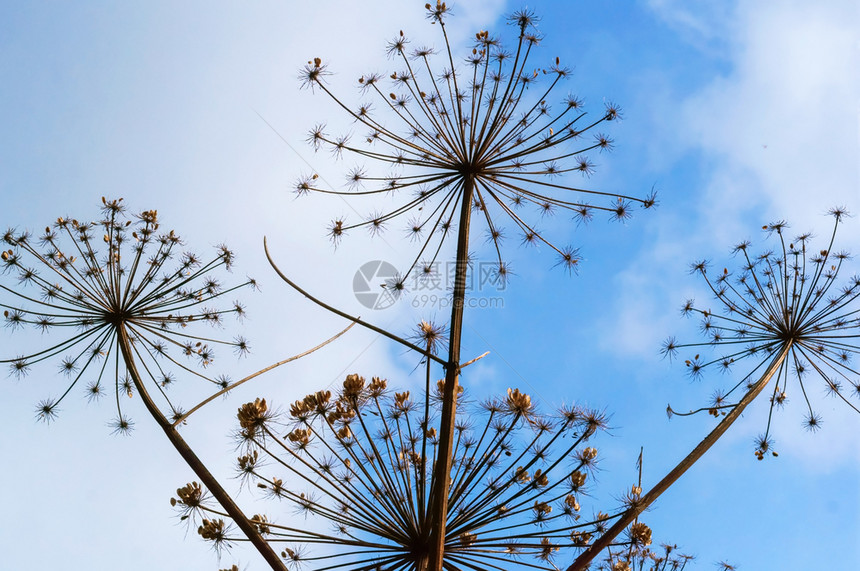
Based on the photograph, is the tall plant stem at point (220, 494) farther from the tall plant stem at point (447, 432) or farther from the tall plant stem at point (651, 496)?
the tall plant stem at point (651, 496)

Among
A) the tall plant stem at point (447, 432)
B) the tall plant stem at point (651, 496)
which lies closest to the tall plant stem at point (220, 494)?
the tall plant stem at point (447, 432)

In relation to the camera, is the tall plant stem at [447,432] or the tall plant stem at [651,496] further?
the tall plant stem at [651,496]

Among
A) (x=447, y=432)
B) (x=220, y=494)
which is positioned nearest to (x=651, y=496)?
(x=447, y=432)

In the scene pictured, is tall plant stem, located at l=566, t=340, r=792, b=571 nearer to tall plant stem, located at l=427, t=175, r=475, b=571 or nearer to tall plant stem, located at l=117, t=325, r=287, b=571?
tall plant stem, located at l=427, t=175, r=475, b=571

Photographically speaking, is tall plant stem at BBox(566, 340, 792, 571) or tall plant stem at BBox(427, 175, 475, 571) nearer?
tall plant stem at BBox(427, 175, 475, 571)

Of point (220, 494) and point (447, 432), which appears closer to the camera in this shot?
point (447, 432)

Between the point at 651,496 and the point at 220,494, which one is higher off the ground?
the point at 651,496

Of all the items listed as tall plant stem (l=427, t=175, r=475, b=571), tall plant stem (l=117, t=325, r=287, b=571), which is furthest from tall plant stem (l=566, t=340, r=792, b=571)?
tall plant stem (l=117, t=325, r=287, b=571)

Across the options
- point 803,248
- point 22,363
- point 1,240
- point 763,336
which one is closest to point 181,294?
point 22,363

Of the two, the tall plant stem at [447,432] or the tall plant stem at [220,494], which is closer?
the tall plant stem at [447,432]

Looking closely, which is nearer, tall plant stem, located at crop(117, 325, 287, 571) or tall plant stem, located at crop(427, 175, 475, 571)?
tall plant stem, located at crop(427, 175, 475, 571)

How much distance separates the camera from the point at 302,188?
9438mm

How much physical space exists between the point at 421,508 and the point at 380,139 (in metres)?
5.62

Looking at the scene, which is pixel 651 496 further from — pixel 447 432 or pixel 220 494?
pixel 220 494
